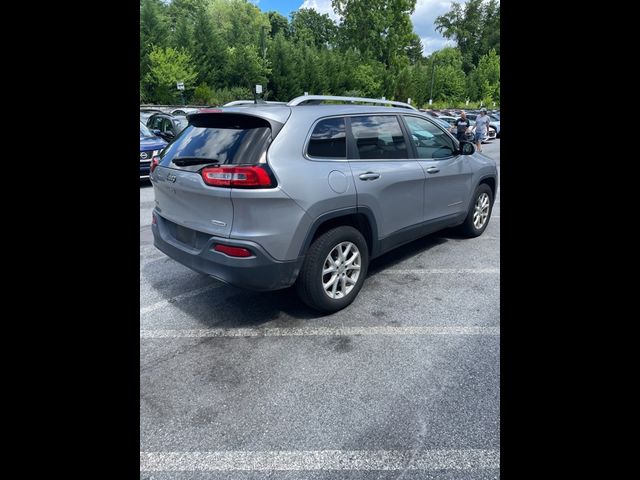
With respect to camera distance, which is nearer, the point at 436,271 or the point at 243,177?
the point at 243,177

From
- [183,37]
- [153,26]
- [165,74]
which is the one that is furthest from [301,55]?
[165,74]

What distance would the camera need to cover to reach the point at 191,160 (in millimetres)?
3400

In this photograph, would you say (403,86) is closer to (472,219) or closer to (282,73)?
(282,73)

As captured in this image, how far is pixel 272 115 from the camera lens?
3297 millimetres

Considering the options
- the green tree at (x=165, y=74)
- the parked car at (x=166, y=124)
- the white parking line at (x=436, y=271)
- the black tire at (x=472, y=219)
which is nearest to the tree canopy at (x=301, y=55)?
the green tree at (x=165, y=74)

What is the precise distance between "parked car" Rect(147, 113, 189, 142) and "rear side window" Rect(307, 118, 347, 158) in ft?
29.0

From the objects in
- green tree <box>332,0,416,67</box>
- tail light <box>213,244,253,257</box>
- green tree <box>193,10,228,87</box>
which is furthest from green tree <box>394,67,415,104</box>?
tail light <box>213,244,253,257</box>

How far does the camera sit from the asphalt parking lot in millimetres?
2145

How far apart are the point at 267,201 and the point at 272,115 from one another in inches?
28.9

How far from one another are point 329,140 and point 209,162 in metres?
1.02

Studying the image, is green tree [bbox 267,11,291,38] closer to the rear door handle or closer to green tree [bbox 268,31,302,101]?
green tree [bbox 268,31,302,101]
